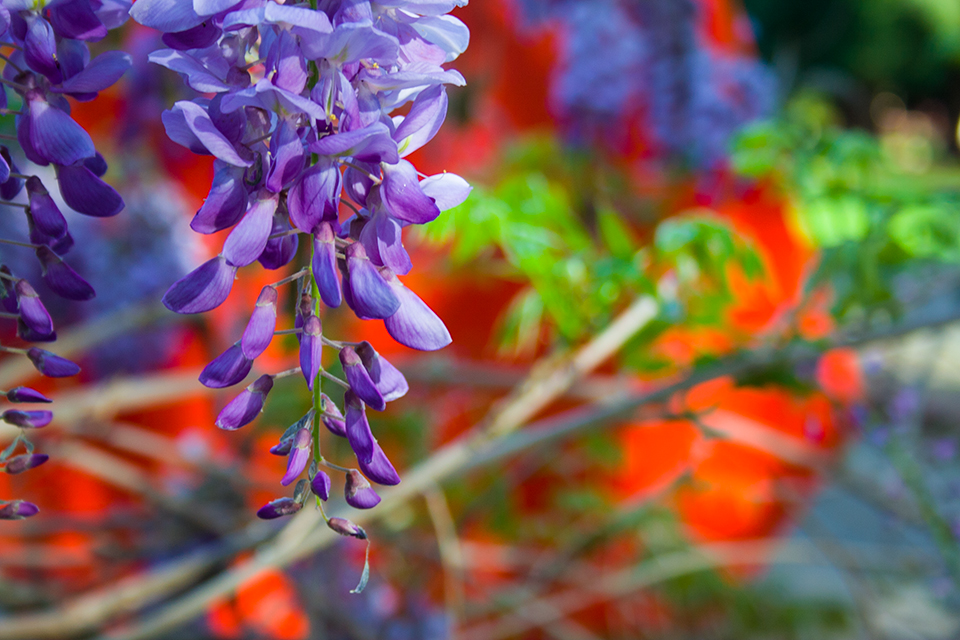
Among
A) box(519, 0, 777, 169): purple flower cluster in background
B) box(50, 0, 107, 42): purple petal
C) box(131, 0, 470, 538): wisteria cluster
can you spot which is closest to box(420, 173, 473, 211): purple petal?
box(131, 0, 470, 538): wisteria cluster

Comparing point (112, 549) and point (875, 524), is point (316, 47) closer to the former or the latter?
point (112, 549)

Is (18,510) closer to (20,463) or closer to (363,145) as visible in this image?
(20,463)

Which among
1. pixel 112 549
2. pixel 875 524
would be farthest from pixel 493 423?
pixel 875 524

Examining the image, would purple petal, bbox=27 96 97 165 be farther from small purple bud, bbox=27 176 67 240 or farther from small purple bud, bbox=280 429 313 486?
small purple bud, bbox=280 429 313 486

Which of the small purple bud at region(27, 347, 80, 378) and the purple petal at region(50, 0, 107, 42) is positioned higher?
the purple petal at region(50, 0, 107, 42)

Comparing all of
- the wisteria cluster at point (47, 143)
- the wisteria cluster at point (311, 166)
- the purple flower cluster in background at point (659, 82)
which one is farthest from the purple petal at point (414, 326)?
the purple flower cluster in background at point (659, 82)

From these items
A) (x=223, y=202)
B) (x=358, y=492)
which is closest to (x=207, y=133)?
(x=223, y=202)
